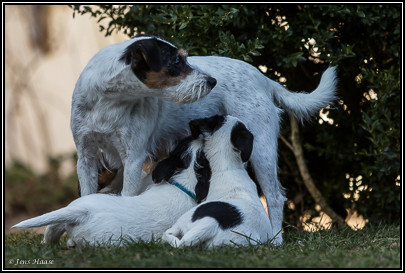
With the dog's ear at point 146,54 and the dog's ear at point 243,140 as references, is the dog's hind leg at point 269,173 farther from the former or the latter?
the dog's ear at point 146,54

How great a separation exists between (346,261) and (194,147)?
64.5 inches

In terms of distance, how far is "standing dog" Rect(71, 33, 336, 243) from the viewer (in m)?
4.37

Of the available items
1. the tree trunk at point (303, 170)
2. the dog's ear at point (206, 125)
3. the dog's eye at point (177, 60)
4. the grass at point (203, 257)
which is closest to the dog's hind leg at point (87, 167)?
the grass at point (203, 257)

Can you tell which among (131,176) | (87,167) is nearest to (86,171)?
(87,167)

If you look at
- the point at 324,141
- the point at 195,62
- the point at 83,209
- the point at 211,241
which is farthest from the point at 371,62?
the point at 83,209

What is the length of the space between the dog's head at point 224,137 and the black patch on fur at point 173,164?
148mm

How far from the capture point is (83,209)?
4.02m

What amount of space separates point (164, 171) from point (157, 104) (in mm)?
586

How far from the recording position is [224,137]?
15.1 feet

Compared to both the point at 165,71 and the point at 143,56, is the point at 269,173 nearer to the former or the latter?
the point at 165,71

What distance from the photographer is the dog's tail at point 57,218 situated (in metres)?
3.87

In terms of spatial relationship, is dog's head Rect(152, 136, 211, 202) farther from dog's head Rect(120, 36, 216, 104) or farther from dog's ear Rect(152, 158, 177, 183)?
dog's head Rect(120, 36, 216, 104)

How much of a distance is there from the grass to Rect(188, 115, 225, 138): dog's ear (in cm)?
107

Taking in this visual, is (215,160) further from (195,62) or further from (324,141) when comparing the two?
(324,141)
